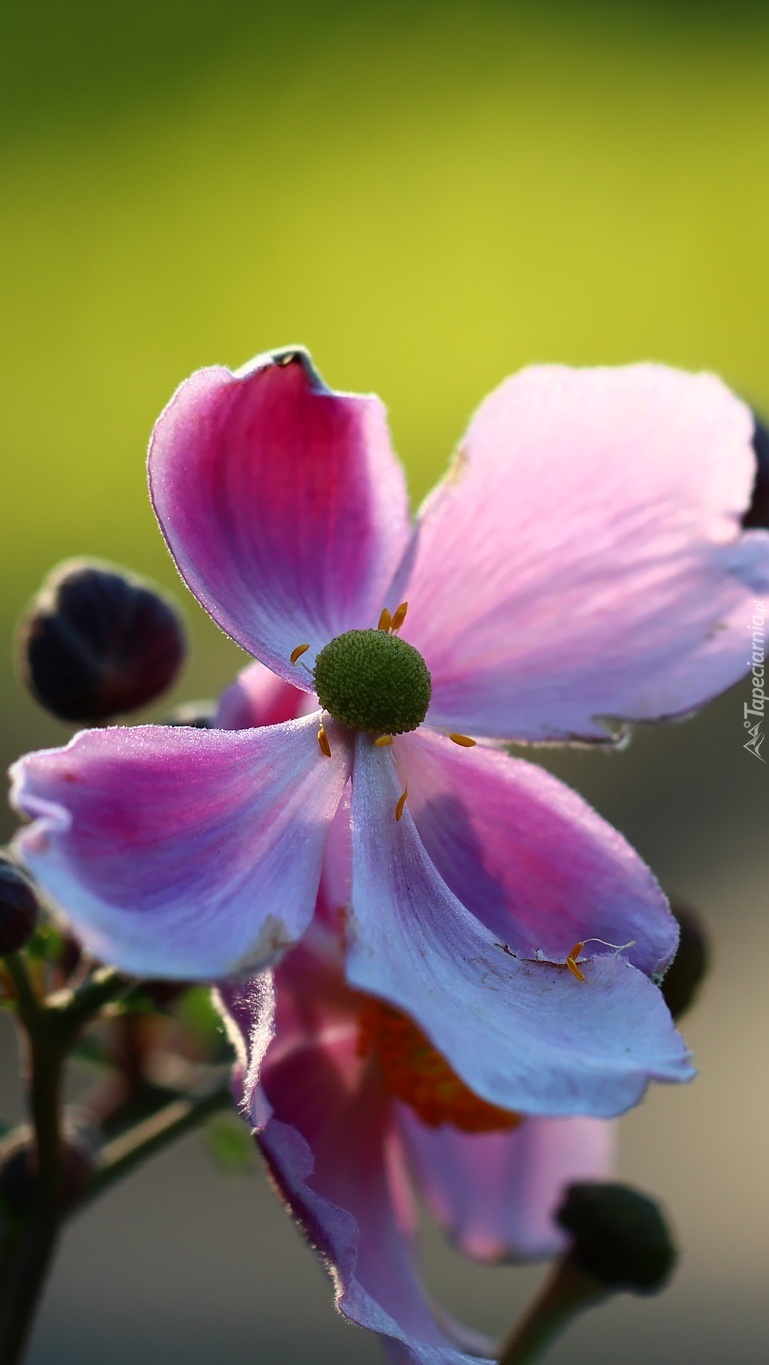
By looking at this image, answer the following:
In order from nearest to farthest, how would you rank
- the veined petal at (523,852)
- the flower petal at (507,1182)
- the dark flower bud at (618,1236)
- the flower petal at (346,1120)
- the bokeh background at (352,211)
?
the veined petal at (523,852) < the flower petal at (346,1120) < the dark flower bud at (618,1236) < the flower petal at (507,1182) < the bokeh background at (352,211)

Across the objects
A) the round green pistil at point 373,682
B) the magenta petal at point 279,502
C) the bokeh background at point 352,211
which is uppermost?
the magenta petal at point 279,502

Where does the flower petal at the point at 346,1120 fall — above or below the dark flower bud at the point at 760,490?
below

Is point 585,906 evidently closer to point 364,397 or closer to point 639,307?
point 364,397

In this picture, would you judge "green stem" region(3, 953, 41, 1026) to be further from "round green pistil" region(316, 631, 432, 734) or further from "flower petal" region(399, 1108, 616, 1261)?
"flower petal" region(399, 1108, 616, 1261)

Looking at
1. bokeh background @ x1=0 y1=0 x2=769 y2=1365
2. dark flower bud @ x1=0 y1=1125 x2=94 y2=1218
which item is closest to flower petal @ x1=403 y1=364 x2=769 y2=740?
dark flower bud @ x1=0 y1=1125 x2=94 y2=1218

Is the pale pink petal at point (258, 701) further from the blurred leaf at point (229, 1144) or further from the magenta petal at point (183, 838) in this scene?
the blurred leaf at point (229, 1144)

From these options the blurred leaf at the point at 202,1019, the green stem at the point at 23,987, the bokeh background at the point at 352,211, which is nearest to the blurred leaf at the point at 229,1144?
the blurred leaf at the point at 202,1019

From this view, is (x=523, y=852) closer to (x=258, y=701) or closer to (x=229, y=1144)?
(x=258, y=701)
